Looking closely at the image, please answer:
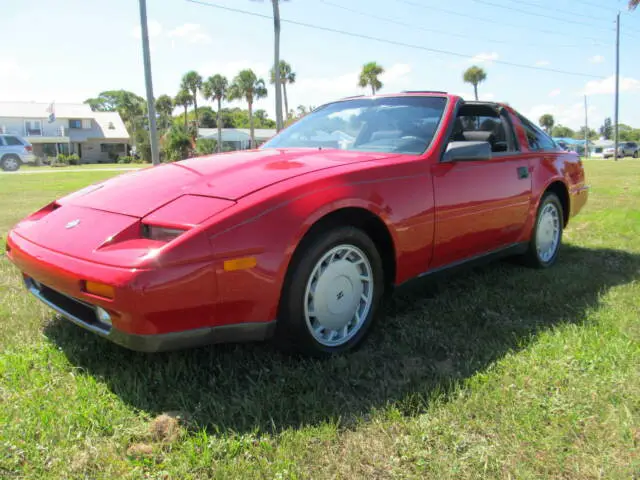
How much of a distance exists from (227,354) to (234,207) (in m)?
0.88

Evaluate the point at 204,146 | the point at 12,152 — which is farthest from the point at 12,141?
the point at 204,146

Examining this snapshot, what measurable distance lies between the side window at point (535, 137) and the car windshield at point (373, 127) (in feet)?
3.66

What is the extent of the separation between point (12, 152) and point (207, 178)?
25492mm

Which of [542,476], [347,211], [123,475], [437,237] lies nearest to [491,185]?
[437,237]

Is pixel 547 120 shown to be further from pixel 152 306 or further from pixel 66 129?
pixel 152 306

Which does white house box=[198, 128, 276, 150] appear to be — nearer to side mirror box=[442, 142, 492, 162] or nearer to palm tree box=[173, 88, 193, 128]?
palm tree box=[173, 88, 193, 128]

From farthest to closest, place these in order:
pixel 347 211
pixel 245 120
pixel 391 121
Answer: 1. pixel 245 120
2. pixel 391 121
3. pixel 347 211

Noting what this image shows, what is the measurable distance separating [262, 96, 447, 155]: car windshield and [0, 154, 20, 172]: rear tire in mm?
24424

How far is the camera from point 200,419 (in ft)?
6.69

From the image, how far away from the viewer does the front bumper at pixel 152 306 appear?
1.94 m

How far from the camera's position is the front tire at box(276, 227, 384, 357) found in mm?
2342

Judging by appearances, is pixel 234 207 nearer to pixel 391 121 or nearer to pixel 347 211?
pixel 347 211

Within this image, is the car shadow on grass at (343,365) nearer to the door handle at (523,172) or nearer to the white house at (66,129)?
the door handle at (523,172)

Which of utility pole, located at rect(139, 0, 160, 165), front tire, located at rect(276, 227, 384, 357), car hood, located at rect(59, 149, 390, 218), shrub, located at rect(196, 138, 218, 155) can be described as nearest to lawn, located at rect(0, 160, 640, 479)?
front tire, located at rect(276, 227, 384, 357)
